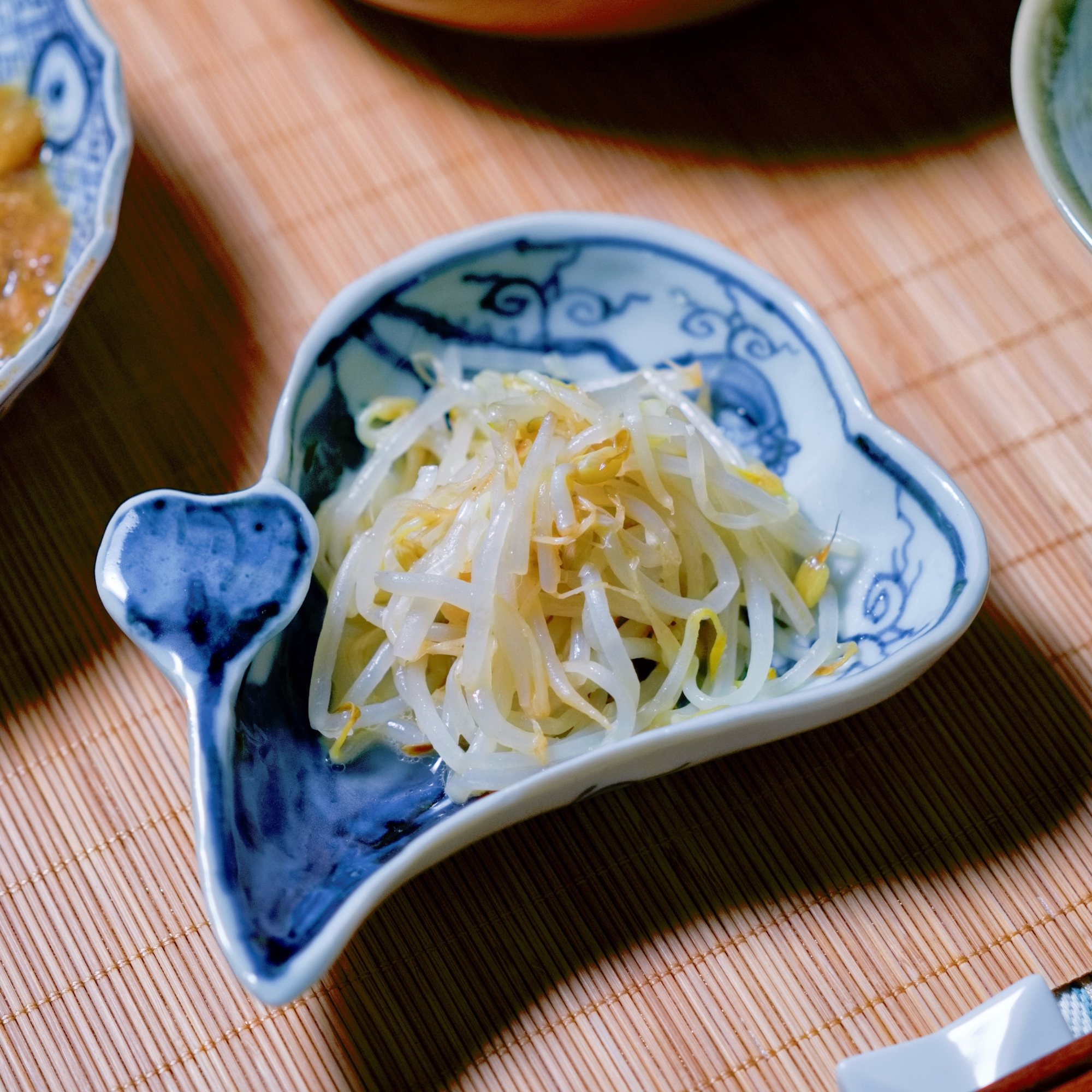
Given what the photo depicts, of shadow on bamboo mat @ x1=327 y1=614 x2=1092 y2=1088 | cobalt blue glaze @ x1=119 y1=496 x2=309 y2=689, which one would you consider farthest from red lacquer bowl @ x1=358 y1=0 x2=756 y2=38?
shadow on bamboo mat @ x1=327 y1=614 x2=1092 y2=1088

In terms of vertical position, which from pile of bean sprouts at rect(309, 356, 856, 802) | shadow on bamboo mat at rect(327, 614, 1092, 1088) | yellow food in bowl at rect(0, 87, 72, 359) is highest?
yellow food in bowl at rect(0, 87, 72, 359)

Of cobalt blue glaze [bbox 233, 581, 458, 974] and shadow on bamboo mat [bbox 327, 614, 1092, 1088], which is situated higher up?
cobalt blue glaze [bbox 233, 581, 458, 974]

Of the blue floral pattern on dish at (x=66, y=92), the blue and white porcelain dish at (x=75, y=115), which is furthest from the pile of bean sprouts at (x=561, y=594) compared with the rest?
the blue floral pattern on dish at (x=66, y=92)

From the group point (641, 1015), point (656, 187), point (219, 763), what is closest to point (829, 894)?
point (641, 1015)

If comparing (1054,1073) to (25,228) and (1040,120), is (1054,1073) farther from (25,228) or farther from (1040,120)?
(25,228)

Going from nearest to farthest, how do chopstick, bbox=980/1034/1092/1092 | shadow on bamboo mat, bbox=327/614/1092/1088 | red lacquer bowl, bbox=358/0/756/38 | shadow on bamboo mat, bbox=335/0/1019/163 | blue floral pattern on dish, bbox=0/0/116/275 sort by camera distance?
chopstick, bbox=980/1034/1092/1092 → shadow on bamboo mat, bbox=327/614/1092/1088 → blue floral pattern on dish, bbox=0/0/116/275 → red lacquer bowl, bbox=358/0/756/38 → shadow on bamboo mat, bbox=335/0/1019/163

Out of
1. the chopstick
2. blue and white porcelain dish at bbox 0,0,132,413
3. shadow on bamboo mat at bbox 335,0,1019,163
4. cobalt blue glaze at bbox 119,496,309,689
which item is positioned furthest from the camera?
shadow on bamboo mat at bbox 335,0,1019,163

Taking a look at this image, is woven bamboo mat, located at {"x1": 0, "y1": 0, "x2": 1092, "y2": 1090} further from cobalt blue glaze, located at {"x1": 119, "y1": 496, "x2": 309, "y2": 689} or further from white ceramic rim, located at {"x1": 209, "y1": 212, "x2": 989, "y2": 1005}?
cobalt blue glaze, located at {"x1": 119, "y1": 496, "x2": 309, "y2": 689}
